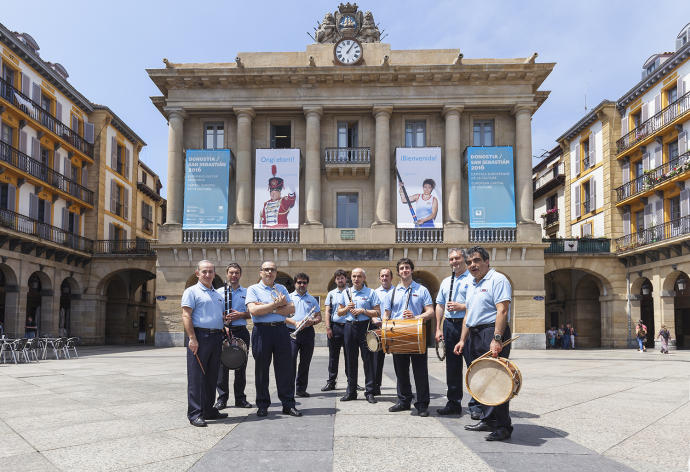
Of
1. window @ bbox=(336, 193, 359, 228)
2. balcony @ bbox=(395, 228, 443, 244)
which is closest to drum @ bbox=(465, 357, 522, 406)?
balcony @ bbox=(395, 228, 443, 244)

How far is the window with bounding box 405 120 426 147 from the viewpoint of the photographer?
33656 millimetres

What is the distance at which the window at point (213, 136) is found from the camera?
34.1 m

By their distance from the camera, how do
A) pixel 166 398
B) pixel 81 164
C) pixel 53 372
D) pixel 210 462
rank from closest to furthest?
pixel 210 462
pixel 166 398
pixel 53 372
pixel 81 164

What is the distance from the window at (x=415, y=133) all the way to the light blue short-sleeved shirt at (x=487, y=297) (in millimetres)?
27306

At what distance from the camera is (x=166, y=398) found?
957 centimetres

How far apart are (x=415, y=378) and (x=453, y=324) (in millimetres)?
888

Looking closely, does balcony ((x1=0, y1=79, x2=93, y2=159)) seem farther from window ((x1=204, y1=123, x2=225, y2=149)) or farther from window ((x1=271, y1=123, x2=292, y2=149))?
window ((x1=271, y1=123, x2=292, y2=149))


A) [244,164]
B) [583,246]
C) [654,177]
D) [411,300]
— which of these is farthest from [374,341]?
[583,246]

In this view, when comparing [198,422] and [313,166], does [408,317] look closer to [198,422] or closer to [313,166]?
[198,422]

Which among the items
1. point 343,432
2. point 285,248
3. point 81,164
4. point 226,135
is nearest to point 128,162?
point 81,164

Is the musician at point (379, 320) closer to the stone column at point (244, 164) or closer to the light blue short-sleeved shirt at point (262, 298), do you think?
the light blue short-sleeved shirt at point (262, 298)

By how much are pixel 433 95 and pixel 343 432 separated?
2800 centimetres

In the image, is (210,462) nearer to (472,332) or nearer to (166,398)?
(472,332)

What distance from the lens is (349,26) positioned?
112 ft
